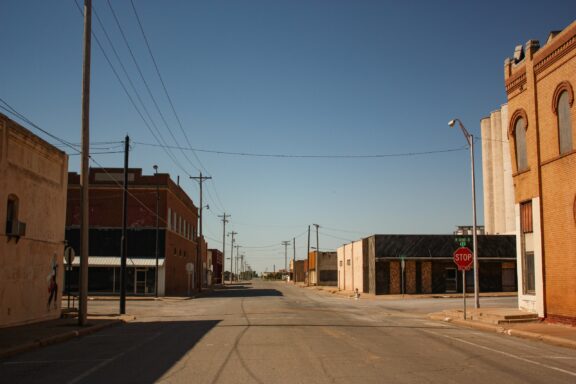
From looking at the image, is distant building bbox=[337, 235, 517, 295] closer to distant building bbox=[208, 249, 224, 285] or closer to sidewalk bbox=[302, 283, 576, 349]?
sidewalk bbox=[302, 283, 576, 349]

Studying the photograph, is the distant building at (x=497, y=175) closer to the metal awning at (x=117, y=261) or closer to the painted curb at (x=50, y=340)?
the metal awning at (x=117, y=261)

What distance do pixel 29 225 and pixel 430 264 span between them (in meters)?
38.0

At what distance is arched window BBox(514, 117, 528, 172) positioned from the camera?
955 inches

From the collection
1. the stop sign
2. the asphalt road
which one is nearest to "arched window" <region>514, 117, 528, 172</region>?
the stop sign

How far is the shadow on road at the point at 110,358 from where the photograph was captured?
10586 millimetres

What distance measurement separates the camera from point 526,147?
23984 millimetres

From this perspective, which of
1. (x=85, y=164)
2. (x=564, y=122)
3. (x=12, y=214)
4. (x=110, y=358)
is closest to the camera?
(x=110, y=358)

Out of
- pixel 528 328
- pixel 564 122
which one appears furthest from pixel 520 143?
pixel 528 328

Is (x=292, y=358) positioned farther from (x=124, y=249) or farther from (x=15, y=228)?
(x=124, y=249)

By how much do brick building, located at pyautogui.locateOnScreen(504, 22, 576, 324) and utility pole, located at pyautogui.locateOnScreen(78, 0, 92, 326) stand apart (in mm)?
16280

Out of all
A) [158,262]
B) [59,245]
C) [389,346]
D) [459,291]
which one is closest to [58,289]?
[59,245]

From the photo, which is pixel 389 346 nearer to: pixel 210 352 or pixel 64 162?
pixel 210 352

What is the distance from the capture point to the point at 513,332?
1925 cm

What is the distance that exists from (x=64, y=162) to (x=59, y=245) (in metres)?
3.34
